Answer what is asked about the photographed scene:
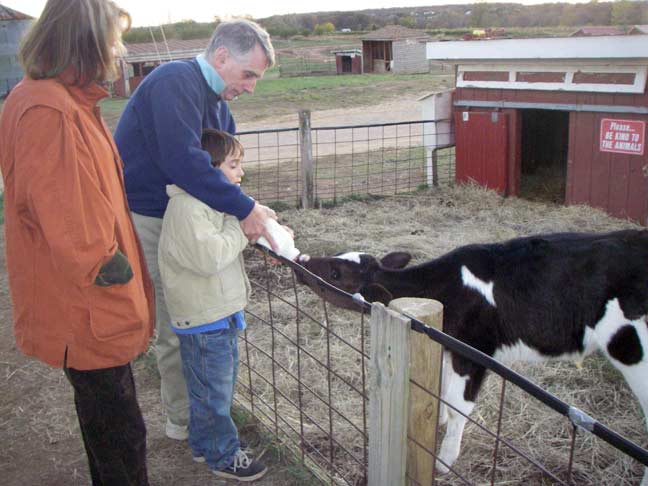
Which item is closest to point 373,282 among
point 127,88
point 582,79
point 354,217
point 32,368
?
point 32,368

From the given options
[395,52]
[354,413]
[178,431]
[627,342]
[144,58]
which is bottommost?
[354,413]

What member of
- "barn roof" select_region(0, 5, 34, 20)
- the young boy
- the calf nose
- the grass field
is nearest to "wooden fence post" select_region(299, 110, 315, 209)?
the calf nose

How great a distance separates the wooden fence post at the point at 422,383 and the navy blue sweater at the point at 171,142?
877mm

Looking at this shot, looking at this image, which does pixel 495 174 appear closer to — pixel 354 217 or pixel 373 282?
pixel 354 217

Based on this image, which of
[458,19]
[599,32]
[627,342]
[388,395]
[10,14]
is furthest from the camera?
[458,19]

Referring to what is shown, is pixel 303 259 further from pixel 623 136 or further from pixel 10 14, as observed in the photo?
pixel 10 14

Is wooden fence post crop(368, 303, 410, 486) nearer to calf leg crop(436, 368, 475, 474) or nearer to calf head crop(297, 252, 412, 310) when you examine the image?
calf leg crop(436, 368, 475, 474)

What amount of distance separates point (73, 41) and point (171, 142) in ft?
2.14

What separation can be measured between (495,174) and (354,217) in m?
2.21

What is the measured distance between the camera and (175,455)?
3.36 metres

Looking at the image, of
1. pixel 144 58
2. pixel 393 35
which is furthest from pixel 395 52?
pixel 144 58

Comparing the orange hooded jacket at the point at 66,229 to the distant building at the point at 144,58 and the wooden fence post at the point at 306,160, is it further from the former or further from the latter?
the distant building at the point at 144,58

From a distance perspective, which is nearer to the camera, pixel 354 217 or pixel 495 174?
pixel 354 217

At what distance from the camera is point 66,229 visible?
2008 mm
